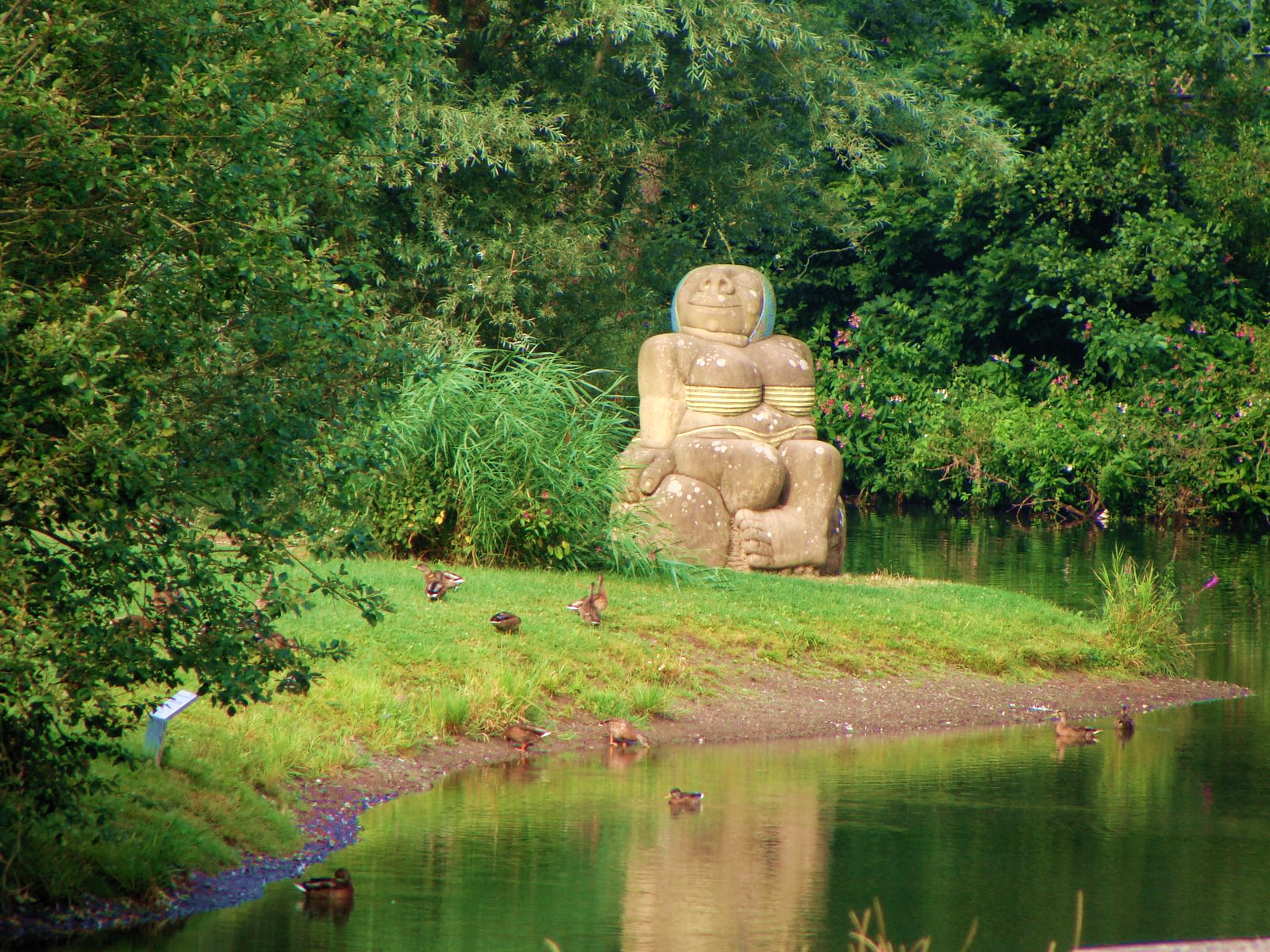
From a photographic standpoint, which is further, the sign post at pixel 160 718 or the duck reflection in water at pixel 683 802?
the duck reflection in water at pixel 683 802

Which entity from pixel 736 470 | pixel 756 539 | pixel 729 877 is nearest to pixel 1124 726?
pixel 729 877

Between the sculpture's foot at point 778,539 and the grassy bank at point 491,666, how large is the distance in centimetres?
48

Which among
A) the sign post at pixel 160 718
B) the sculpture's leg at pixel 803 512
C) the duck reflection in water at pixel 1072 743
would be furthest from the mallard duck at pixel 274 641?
the sculpture's leg at pixel 803 512

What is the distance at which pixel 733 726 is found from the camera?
35.6 ft

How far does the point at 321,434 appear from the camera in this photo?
6562mm

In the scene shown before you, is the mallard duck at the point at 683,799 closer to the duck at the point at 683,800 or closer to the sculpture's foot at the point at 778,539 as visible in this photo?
the duck at the point at 683,800

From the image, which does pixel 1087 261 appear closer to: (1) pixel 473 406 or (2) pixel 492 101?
(2) pixel 492 101

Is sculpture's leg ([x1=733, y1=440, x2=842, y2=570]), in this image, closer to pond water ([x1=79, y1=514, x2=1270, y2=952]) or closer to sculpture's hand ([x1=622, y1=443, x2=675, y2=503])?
sculpture's hand ([x1=622, y1=443, x2=675, y2=503])

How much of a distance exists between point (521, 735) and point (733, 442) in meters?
5.70

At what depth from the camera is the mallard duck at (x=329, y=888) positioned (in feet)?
23.5

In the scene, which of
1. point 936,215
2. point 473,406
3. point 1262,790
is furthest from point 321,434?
point 936,215

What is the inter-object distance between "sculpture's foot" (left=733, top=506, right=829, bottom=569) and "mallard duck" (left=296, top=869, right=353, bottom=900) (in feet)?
27.0

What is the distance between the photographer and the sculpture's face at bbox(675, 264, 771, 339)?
52.2ft

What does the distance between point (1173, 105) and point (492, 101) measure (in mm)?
11965
